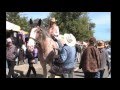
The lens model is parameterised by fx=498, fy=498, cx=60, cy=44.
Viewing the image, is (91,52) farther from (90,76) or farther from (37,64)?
(37,64)

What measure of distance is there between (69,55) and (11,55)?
1382 mm

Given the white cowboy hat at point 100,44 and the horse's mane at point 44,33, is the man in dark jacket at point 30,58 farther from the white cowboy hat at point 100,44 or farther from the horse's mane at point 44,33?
the white cowboy hat at point 100,44

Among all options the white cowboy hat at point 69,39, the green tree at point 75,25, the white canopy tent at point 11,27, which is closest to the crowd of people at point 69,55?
the white cowboy hat at point 69,39

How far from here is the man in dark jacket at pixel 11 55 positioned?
11812mm

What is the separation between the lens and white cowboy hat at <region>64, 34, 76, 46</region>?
464 inches

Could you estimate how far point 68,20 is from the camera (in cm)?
1190

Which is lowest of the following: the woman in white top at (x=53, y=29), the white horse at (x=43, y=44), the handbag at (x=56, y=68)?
the handbag at (x=56, y=68)

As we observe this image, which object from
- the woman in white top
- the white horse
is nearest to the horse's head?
the white horse

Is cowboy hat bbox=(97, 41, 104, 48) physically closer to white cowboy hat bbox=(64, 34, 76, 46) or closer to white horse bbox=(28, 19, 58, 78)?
white cowboy hat bbox=(64, 34, 76, 46)

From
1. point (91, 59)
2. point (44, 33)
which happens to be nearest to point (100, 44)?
point (91, 59)

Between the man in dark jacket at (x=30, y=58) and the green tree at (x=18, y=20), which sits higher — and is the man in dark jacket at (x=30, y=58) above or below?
below

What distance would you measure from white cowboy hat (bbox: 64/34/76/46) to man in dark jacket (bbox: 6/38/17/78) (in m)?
1.23

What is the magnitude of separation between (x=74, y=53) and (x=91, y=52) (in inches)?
16.5
